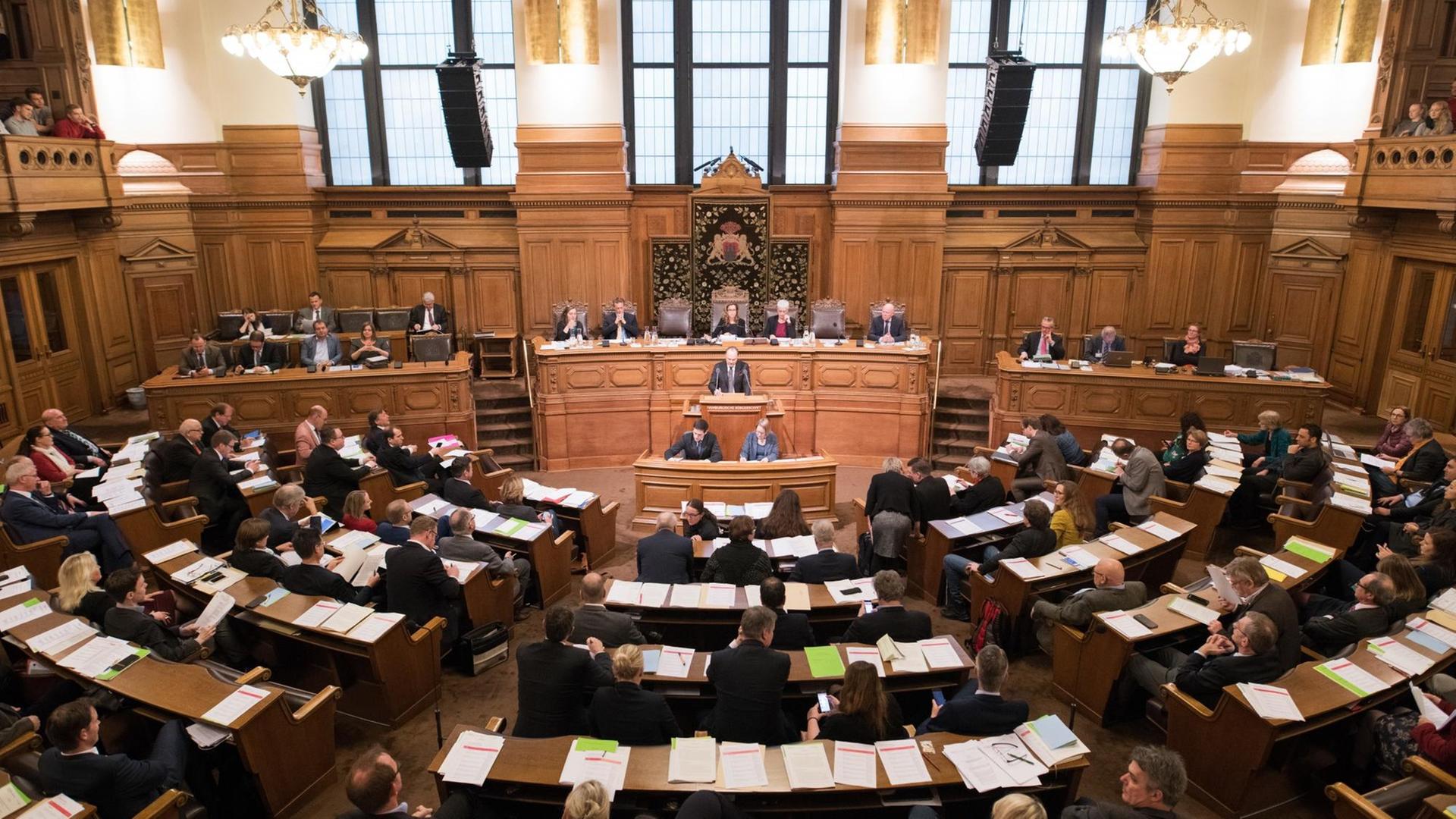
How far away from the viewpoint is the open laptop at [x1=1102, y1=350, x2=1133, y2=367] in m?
10.6

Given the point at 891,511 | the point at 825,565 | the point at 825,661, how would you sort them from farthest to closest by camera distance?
the point at 891,511 → the point at 825,565 → the point at 825,661

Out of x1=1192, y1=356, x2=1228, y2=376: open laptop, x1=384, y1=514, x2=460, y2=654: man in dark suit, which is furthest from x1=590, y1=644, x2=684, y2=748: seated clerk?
x1=1192, y1=356, x2=1228, y2=376: open laptop

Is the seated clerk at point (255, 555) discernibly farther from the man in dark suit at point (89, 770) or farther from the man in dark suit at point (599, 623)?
the man in dark suit at point (599, 623)

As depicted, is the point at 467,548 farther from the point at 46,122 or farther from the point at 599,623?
the point at 46,122

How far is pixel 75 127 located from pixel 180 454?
5.39 metres

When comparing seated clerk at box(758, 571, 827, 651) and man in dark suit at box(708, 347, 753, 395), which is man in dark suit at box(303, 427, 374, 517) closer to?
man in dark suit at box(708, 347, 753, 395)

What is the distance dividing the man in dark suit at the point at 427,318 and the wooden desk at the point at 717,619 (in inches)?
281

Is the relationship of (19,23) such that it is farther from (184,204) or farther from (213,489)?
(213,489)

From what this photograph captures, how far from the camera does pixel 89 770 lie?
4.04 meters

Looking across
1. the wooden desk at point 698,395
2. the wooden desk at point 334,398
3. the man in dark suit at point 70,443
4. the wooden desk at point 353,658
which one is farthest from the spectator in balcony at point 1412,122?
the man in dark suit at point 70,443

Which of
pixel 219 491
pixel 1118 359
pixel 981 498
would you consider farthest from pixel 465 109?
pixel 1118 359

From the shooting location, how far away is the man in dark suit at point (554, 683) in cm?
482

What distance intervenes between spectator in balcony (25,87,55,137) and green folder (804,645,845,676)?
34.2 feet

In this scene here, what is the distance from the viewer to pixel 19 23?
11188 millimetres
